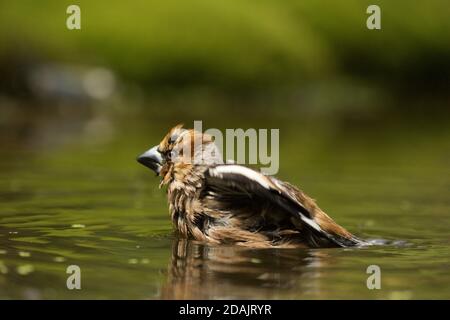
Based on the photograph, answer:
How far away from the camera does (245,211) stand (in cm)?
916

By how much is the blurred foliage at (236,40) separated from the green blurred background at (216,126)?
0.08 m

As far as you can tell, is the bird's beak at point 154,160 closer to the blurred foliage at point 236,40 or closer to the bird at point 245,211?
the bird at point 245,211

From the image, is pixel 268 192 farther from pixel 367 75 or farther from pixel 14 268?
pixel 367 75

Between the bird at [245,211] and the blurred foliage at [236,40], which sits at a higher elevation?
the blurred foliage at [236,40]

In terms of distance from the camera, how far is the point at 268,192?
8633 millimetres

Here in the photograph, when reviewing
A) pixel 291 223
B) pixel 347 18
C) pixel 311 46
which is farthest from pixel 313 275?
pixel 347 18

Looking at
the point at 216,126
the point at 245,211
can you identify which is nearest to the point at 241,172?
the point at 245,211

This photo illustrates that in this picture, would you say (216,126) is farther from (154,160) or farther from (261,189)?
(261,189)

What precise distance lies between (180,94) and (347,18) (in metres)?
10.9

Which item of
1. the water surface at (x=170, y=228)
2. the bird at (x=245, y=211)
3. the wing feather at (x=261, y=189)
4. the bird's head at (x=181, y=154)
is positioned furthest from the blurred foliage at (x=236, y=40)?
the wing feather at (x=261, y=189)

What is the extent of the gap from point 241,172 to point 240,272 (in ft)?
3.22

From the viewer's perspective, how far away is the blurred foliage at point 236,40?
116 feet

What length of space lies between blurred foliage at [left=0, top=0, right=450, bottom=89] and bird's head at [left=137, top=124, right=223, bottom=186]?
21992 millimetres

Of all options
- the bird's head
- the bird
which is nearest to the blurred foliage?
the bird's head
